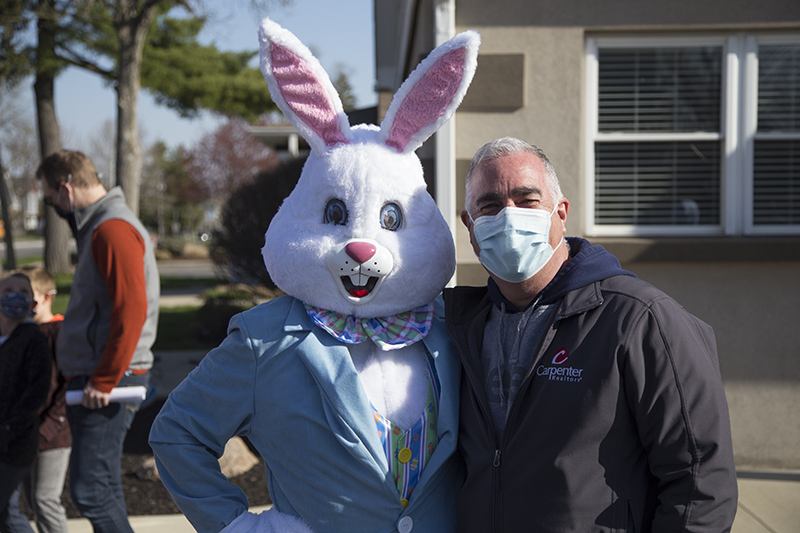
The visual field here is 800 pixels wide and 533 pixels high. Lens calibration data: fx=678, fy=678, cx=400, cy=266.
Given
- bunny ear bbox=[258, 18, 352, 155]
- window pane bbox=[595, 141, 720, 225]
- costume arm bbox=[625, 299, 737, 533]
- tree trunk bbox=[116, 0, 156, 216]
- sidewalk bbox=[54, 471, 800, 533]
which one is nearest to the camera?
costume arm bbox=[625, 299, 737, 533]

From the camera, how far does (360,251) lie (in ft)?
5.87

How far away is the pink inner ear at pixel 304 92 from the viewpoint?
1.99 m

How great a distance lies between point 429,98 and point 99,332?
6.57 ft

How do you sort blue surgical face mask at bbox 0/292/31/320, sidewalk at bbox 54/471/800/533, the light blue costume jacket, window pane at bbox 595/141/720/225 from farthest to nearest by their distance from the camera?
window pane at bbox 595/141/720/225
sidewalk at bbox 54/471/800/533
blue surgical face mask at bbox 0/292/31/320
the light blue costume jacket

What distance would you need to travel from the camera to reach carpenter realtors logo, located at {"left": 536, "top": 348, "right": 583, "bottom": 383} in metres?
1.71

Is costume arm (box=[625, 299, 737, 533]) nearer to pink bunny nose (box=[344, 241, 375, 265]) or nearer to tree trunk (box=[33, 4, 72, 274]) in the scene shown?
pink bunny nose (box=[344, 241, 375, 265])

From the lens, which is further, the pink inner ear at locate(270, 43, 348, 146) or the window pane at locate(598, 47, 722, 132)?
the window pane at locate(598, 47, 722, 132)

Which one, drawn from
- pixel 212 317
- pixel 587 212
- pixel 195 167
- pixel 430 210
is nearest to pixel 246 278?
pixel 212 317

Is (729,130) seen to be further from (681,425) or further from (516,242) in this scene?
(681,425)

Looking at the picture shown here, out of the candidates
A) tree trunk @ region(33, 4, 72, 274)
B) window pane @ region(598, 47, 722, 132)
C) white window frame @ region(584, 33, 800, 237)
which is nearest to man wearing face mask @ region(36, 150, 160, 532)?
white window frame @ region(584, 33, 800, 237)

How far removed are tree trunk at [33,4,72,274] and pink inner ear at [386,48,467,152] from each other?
16981mm

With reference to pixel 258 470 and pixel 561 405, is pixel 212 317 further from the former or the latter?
pixel 561 405

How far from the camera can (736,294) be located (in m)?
4.88

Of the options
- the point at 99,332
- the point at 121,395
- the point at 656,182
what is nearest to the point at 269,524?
the point at 121,395
